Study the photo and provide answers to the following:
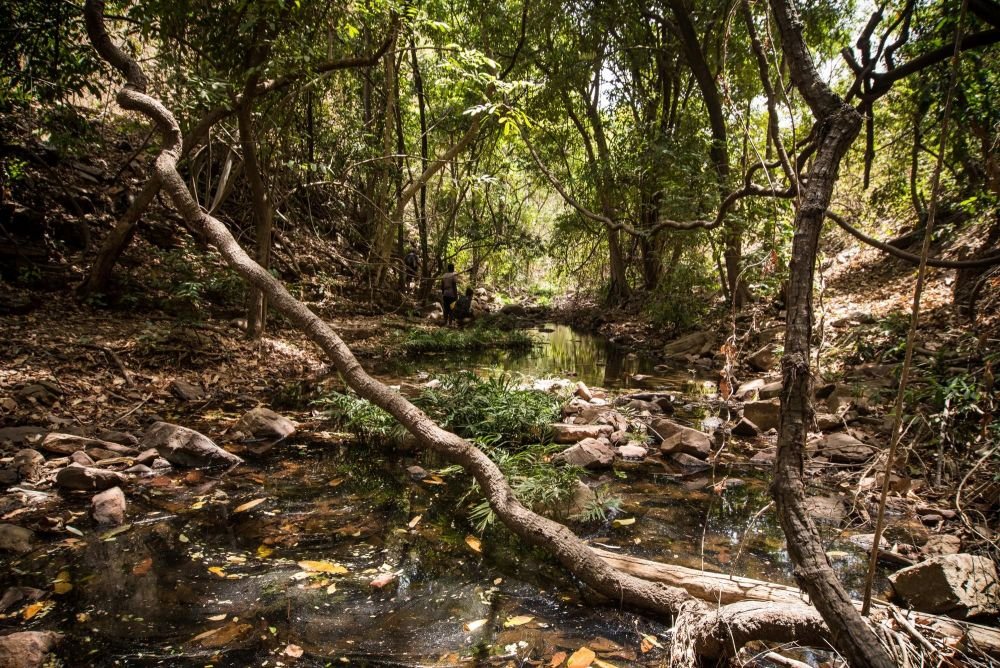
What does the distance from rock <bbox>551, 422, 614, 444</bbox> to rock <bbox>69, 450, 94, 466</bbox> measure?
13.2ft

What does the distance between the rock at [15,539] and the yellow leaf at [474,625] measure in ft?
8.41

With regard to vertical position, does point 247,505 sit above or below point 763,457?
below

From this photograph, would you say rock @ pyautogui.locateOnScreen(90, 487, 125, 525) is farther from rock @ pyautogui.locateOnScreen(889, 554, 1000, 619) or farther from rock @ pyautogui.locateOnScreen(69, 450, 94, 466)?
rock @ pyautogui.locateOnScreen(889, 554, 1000, 619)

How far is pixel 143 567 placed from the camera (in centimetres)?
286

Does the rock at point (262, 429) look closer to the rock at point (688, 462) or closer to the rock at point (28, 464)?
the rock at point (28, 464)

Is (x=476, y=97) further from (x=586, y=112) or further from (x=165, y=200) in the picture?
(x=165, y=200)

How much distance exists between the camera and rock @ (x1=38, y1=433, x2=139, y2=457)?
4.08m

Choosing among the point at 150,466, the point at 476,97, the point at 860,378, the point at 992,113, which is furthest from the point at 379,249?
the point at 992,113

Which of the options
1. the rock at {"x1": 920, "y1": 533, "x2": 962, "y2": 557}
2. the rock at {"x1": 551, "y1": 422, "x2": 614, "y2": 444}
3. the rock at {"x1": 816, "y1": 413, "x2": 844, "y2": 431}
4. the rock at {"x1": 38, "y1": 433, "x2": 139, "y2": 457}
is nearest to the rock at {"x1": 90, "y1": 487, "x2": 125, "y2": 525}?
the rock at {"x1": 38, "y1": 433, "x2": 139, "y2": 457}

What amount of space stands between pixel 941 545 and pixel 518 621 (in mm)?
2701

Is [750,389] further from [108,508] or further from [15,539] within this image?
[15,539]

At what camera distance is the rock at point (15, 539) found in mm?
2893

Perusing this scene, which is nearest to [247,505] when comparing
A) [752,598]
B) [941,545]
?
[752,598]

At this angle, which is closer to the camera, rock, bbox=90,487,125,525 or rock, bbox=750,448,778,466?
rock, bbox=90,487,125,525
